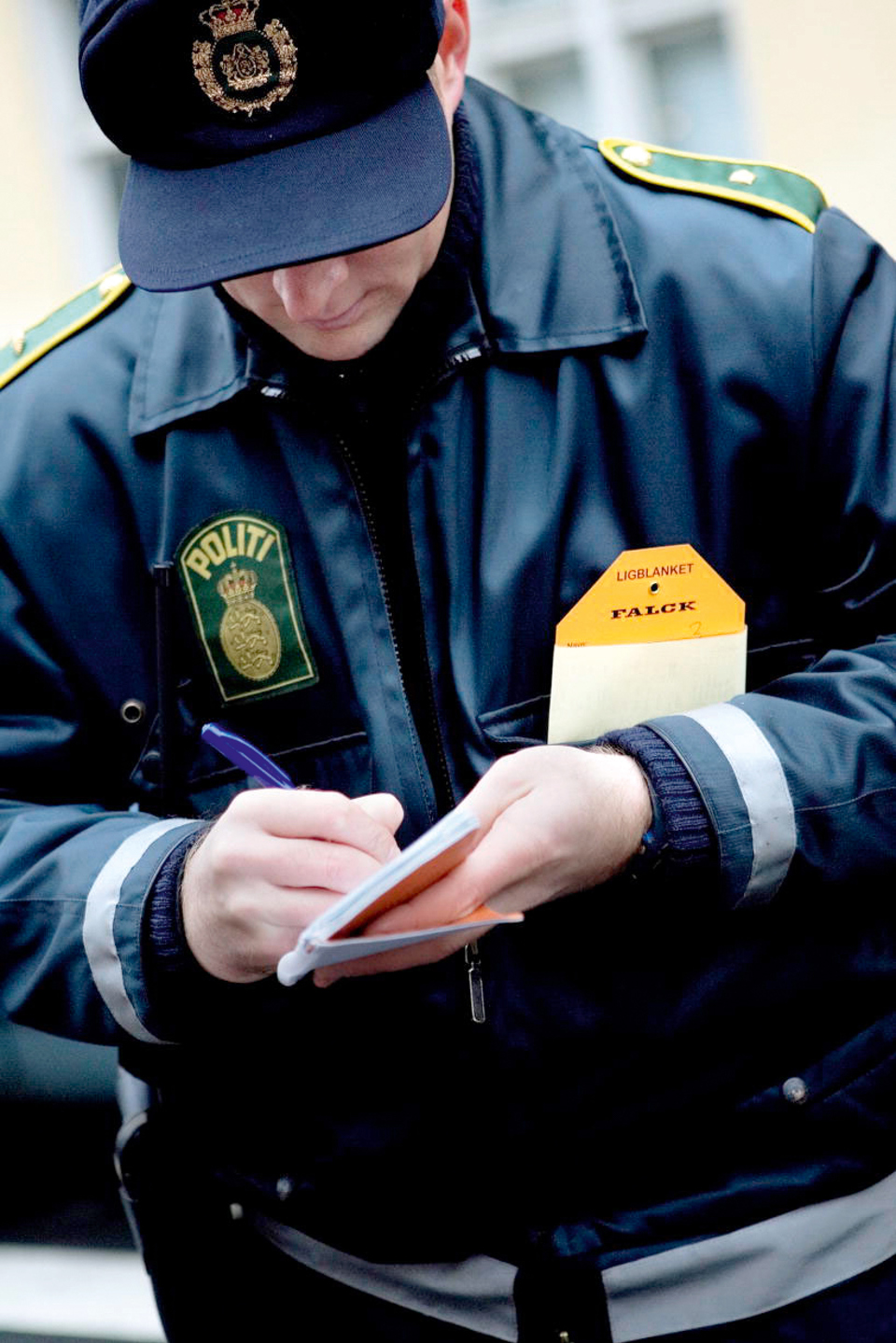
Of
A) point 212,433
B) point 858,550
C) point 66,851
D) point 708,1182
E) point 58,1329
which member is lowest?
point 58,1329

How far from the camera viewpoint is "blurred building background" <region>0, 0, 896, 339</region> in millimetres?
3711

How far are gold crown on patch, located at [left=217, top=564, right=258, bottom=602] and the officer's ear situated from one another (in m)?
0.43

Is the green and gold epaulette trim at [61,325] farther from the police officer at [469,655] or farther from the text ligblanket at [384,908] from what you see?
the text ligblanket at [384,908]

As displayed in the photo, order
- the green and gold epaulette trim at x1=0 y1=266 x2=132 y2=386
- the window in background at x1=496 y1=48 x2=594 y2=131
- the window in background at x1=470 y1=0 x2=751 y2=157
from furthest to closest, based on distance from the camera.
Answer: the window in background at x1=496 y1=48 x2=594 y2=131, the window in background at x1=470 y1=0 x2=751 y2=157, the green and gold epaulette trim at x1=0 y1=266 x2=132 y2=386

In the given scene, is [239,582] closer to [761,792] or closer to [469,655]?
[469,655]

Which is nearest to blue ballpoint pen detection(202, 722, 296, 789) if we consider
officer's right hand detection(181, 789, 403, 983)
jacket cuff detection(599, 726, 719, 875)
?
officer's right hand detection(181, 789, 403, 983)

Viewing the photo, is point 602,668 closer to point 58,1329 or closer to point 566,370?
point 566,370

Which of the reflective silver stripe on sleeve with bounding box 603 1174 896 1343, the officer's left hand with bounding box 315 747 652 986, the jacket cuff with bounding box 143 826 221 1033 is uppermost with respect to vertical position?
the officer's left hand with bounding box 315 747 652 986

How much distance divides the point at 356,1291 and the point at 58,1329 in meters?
1.90

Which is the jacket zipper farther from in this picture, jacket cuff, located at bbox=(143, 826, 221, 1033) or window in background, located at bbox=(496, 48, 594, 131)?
window in background, located at bbox=(496, 48, 594, 131)

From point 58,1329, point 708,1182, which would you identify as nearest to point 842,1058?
point 708,1182

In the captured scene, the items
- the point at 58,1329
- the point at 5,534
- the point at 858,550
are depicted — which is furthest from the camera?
the point at 58,1329

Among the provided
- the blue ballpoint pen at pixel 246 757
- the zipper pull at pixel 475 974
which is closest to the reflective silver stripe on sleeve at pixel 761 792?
the zipper pull at pixel 475 974

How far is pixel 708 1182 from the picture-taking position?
4.46 feet
